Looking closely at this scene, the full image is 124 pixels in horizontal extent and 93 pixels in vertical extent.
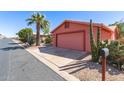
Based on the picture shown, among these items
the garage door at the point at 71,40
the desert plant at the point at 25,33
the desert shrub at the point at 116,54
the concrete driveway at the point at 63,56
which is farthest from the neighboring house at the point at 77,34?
the desert plant at the point at 25,33

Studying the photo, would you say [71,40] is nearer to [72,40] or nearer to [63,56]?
[72,40]

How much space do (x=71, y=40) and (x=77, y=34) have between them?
1348mm

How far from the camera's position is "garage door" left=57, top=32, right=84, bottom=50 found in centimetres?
1689

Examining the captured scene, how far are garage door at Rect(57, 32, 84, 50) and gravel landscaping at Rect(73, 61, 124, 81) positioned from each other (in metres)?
7.12

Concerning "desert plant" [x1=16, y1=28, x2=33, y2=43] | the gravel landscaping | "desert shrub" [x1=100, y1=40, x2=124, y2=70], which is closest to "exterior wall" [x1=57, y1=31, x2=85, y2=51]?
"desert shrub" [x1=100, y1=40, x2=124, y2=70]

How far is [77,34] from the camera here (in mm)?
17609

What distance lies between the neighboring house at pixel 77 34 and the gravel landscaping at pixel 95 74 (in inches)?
224

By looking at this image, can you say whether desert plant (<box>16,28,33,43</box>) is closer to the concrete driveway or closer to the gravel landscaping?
the concrete driveway

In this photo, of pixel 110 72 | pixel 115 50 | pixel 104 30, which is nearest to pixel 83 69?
pixel 110 72

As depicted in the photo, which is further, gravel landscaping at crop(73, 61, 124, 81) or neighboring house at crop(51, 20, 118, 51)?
neighboring house at crop(51, 20, 118, 51)

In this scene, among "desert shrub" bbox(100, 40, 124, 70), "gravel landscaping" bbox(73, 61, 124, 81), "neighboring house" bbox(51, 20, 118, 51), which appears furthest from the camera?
"neighboring house" bbox(51, 20, 118, 51)

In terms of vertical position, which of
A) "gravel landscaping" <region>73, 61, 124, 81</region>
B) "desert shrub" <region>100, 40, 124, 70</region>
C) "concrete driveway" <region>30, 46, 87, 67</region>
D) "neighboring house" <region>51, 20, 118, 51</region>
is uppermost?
"neighboring house" <region>51, 20, 118, 51</region>

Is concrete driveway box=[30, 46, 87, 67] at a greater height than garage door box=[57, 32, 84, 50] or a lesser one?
lesser
